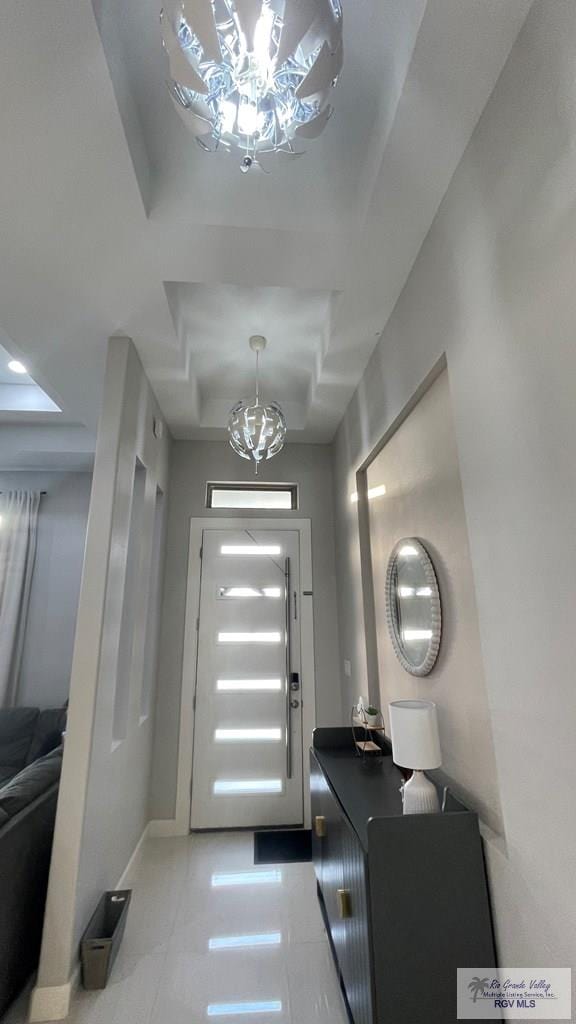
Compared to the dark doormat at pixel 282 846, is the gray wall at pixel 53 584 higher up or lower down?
higher up

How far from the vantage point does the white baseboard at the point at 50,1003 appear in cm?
164

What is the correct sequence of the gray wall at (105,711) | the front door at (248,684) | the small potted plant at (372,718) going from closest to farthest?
the gray wall at (105,711), the small potted plant at (372,718), the front door at (248,684)

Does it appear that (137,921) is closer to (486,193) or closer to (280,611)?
(280,611)

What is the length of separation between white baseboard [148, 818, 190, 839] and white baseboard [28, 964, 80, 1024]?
58.3 inches

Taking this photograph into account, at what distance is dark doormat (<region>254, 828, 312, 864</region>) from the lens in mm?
2783

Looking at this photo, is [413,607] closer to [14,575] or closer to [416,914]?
[416,914]

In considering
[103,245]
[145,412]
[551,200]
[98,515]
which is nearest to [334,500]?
[145,412]

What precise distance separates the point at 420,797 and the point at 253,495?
113 inches

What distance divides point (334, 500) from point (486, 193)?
263 cm

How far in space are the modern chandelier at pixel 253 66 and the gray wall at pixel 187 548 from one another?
2877 millimetres

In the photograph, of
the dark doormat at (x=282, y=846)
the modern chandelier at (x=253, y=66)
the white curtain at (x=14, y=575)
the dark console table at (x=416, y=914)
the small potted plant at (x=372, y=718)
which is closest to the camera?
the modern chandelier at (x=253, y=66)

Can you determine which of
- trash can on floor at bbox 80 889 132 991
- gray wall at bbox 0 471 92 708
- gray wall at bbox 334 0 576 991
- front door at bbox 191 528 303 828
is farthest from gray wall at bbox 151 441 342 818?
gray wall at bbox 334 0 576 991

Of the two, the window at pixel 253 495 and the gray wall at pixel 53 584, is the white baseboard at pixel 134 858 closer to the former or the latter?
the gray wall at pixel 53 584

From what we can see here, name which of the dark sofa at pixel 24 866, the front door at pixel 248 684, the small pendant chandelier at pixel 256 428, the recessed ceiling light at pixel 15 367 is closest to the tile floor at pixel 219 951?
the dark sofa at pixel 24 866
